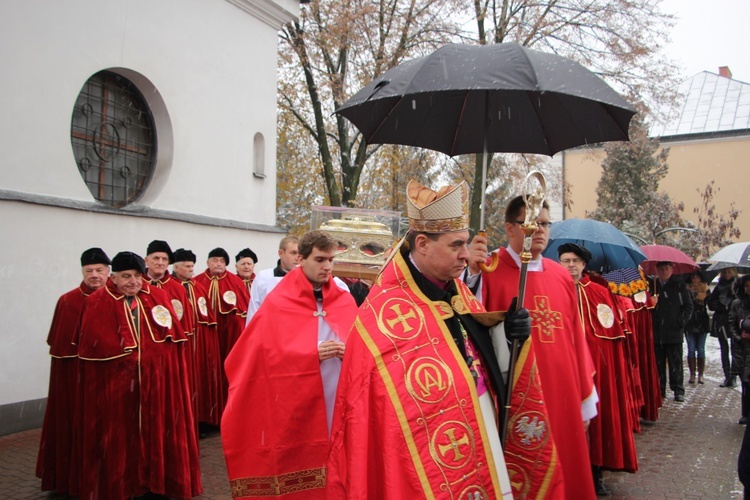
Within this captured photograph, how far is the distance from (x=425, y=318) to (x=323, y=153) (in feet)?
53.5

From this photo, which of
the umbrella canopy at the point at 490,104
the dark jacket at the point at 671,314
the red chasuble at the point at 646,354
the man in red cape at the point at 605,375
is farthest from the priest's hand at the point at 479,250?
the dark jacket at the point at 671,314

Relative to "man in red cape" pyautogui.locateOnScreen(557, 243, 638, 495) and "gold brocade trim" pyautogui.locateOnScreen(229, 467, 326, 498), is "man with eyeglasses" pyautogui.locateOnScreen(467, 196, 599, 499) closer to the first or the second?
"gold brocade trim" pyautogui.locateOnScreen(229, 467, 326, 498)

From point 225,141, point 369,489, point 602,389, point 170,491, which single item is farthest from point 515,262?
point 225,141

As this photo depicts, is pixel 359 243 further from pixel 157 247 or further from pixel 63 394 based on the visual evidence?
pixel 63 394

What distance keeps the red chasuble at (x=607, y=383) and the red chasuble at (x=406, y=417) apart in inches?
150

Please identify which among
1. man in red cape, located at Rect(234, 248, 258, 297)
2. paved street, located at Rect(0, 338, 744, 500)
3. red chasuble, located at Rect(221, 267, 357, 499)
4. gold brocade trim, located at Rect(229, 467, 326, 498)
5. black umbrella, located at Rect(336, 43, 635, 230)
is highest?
black umbrella, located at Rect(336, 43, 635, 230)

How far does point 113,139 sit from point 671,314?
9411 millimetres

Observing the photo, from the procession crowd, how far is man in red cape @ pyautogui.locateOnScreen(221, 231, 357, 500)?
0.01 meters

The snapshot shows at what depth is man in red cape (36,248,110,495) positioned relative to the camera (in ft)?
20.7

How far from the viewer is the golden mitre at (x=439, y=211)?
3271mm

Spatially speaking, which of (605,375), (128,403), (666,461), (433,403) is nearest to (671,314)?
(666,461)

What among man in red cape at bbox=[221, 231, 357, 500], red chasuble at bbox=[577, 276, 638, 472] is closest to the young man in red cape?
man in red cape at bbox=[221, 231, 357, 500]

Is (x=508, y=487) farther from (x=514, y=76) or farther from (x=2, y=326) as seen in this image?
(x=2, y=326)

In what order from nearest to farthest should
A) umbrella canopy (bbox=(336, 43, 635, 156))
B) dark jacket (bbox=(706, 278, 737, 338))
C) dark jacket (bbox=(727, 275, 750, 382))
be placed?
umbrella canopy (bbox=(336, 43, 635, 156))
dark jacket (bbox=(727, 275, 750, 382))
dark jacket (bbox=(706, 278, 737, 338))
